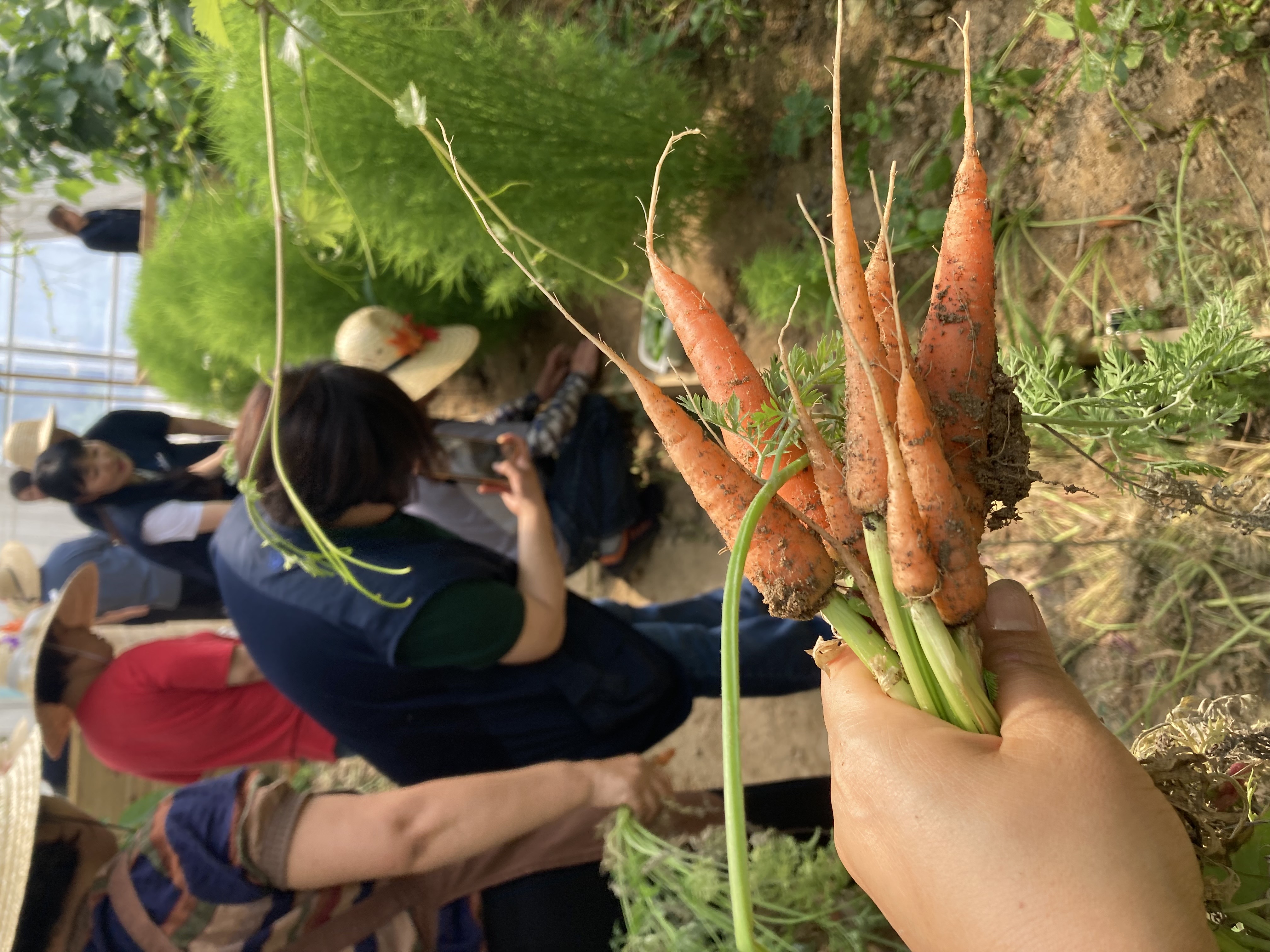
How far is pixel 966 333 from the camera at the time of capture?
0.52m

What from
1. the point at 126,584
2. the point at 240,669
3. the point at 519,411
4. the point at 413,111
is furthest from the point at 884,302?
the point at 126,584

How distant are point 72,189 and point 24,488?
0.80 meters

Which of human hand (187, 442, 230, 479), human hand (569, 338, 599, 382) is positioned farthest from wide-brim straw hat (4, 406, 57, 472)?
human hand (569, 338, 599, 382)

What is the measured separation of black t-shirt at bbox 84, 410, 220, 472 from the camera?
6.07 ft

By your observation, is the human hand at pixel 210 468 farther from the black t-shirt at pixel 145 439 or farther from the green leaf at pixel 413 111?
the green leaf at pixel 413 111

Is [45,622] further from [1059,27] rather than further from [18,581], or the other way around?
[1059,27]

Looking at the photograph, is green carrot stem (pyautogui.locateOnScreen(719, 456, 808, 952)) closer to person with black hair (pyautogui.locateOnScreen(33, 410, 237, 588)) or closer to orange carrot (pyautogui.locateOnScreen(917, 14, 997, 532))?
orange carrot (pyautogui.locateOnScreen(917, 14, 997, 532))

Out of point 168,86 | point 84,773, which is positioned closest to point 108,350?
point 84,773

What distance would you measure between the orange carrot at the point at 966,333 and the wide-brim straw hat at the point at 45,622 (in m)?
1.56

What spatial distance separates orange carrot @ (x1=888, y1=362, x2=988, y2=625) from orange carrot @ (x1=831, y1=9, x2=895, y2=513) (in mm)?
20

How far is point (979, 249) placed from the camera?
0.54 metres

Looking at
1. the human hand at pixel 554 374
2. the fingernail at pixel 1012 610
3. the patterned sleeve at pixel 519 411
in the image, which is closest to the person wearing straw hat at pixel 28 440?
the patterned sleeve at pixel 519 411

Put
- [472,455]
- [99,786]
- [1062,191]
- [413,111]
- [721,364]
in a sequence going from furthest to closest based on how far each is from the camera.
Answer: [99,786]
[472,455]
[1062,191]
[413,111]
[721,364]

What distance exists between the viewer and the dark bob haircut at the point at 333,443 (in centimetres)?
100
